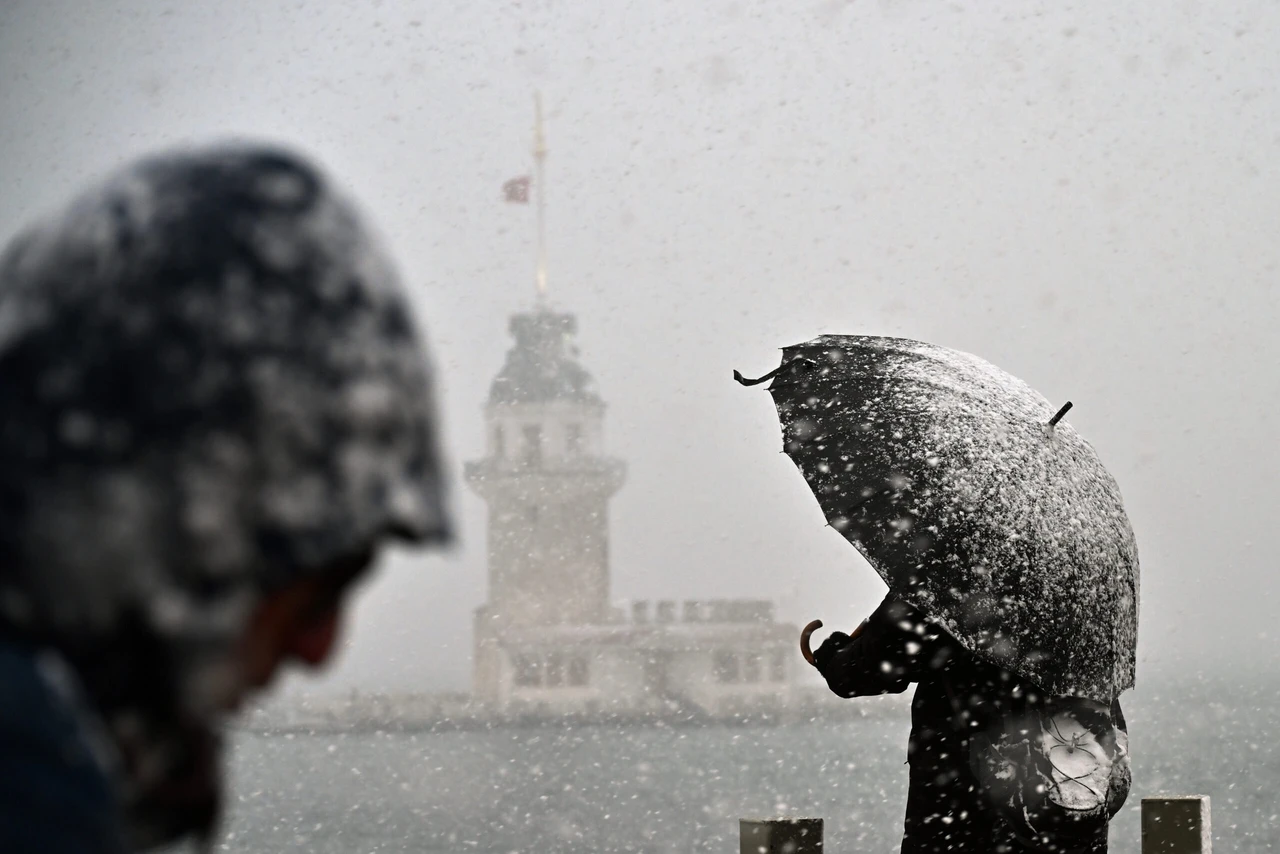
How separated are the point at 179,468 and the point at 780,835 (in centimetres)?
274

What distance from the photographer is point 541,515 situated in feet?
221

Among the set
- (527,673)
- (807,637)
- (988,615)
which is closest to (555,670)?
(527,673)

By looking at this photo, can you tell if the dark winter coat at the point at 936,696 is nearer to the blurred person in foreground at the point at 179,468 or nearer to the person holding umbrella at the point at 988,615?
the person holding umbrella at the point at 988,615

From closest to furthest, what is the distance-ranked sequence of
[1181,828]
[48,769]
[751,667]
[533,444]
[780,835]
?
1. [48,769]
2. [780,835]
3. [1181,828]
4. [751,667]
5. [533,444]

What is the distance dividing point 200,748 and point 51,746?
0.25 feet

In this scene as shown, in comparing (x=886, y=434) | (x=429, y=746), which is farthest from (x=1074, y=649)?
(x=429, y=746)

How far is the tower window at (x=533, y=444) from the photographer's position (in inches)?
2776

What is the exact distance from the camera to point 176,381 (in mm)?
638

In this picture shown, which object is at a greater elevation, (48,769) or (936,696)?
(48,769)

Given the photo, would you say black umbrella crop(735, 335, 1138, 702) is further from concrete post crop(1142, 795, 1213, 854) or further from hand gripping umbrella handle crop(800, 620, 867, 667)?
concrete post crop(1142, 795, 1213, 854)

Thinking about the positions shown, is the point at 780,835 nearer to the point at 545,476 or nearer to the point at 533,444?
the point at 545,476

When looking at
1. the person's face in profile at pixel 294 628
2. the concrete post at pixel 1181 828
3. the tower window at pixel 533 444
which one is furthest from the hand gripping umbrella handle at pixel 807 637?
the tower window at pixel 533 444

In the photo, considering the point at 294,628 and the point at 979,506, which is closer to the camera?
the point at 294,628

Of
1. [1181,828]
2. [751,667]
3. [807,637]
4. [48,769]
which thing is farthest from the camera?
[751,667]
